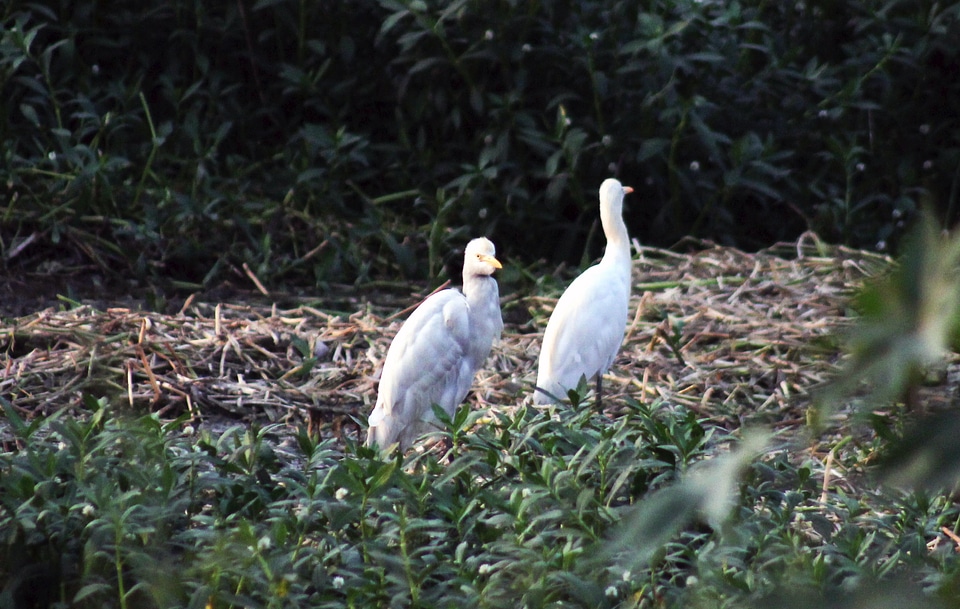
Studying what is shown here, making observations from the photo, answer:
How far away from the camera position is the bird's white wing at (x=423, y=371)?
3.64 metres

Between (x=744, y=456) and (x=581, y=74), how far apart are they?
5.56 meters

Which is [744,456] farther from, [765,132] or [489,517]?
[765,132]

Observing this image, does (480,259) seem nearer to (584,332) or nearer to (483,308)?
(483,308)

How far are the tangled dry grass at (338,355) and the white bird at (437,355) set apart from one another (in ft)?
1.03

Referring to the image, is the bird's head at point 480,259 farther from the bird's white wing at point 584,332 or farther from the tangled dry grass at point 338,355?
the tangled dry grass at point 338,355

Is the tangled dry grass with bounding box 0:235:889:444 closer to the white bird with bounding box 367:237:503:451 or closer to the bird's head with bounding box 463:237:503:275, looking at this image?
the white bird with bounding box 367:237:503:451

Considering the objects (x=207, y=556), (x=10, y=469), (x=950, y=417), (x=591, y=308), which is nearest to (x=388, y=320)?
(x=591, y=308)

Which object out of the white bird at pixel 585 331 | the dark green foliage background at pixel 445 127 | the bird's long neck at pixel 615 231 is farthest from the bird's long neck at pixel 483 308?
the dark green foliage background at pixel 445 127

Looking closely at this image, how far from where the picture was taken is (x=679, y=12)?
6109 mm

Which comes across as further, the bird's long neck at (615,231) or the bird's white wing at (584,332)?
the bird's long neck at (615,231)


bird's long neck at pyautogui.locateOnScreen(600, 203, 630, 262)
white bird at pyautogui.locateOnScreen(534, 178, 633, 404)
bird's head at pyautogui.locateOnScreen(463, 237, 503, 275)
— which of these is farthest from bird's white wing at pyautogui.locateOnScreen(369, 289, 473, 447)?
bird's long neck at pyautogui.locateOnScreen(600, 203, 630, 262)

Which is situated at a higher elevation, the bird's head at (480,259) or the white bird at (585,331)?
the bird's head at (480,259)

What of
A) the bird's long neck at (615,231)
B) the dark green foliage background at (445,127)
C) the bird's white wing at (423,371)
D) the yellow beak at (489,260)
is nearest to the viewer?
the bird's white wing at (423,371)

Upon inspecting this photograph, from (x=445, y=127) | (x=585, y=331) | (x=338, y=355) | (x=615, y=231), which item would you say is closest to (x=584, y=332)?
(x=585, y=331)
